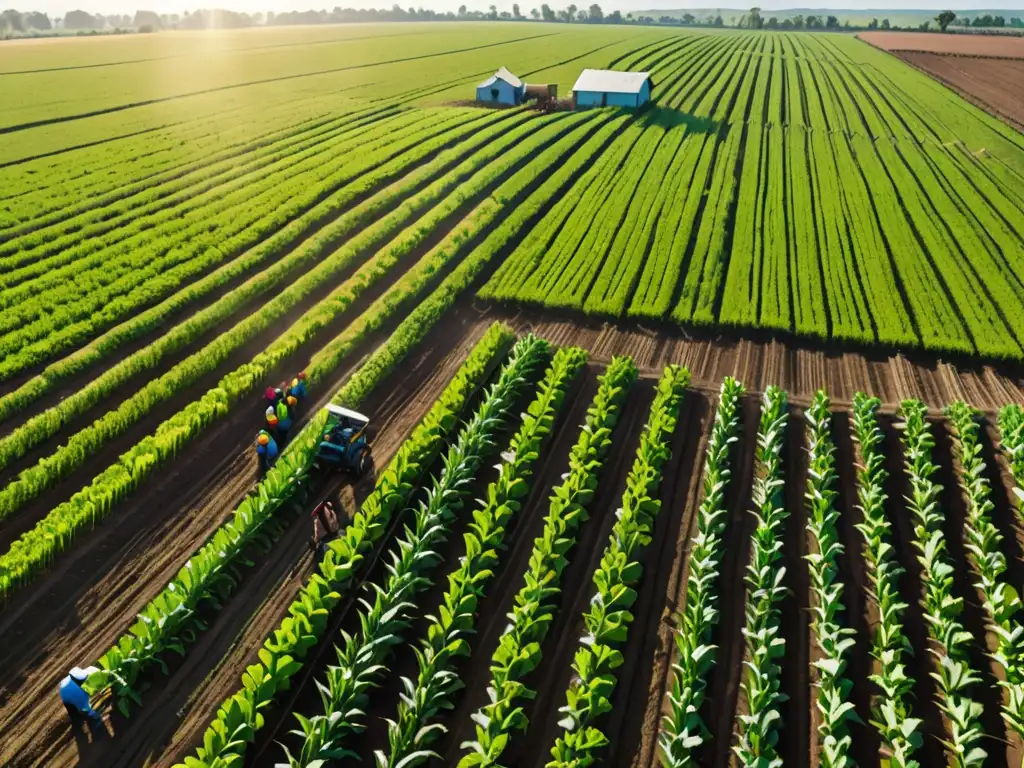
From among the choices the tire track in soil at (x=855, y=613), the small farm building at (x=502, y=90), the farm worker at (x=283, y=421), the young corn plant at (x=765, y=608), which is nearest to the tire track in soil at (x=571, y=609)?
the young corn plant at (x=765, y=608)

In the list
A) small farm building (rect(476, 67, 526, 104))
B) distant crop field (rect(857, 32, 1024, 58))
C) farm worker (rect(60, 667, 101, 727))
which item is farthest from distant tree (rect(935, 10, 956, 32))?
farm worker (rect(60, 667, 101, 727))

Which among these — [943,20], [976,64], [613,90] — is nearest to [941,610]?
[613,90]

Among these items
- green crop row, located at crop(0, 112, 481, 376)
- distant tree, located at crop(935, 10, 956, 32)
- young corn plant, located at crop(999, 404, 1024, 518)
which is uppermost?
distant tree, located at crop(935, 10, 956, 32)

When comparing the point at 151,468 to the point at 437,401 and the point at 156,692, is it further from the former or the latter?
the point at 437,401

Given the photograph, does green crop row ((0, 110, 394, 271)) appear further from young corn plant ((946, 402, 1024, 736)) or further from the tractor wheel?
young corn plant ((946, 402, 1024, 736))

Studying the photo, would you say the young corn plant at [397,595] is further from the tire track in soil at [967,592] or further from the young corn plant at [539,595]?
the tire track in soil at [967,592]

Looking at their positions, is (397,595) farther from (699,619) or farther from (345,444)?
(699,619)
